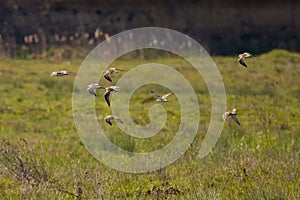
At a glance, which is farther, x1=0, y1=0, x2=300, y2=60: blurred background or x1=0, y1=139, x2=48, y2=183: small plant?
x1=0, y1=0, x2=300, y2=60: blurred background

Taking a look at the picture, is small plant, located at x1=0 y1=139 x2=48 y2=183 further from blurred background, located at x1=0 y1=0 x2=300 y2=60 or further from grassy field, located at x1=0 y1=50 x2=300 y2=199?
blurred background, located at x1=0 y1=0 x2=300 y2=60

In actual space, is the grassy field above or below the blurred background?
below

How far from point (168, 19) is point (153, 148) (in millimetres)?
16192

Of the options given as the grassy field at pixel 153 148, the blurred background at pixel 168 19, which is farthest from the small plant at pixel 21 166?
the blurred background at pixel 168 19

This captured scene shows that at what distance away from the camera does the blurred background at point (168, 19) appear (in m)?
20.5

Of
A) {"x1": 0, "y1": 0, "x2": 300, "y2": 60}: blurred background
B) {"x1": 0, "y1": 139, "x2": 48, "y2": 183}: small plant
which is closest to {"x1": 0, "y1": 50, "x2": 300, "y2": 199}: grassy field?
{"x1": 0, "y1": 139, "x2": 48, "y2": 183}: small plant

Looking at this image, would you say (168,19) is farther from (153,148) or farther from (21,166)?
(21,166)

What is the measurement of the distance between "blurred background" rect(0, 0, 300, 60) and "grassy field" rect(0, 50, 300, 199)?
9065 millimetres

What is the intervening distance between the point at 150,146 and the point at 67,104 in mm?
3463

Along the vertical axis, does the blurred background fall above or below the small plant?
above

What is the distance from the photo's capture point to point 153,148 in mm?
6035

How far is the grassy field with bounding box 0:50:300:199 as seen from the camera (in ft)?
14.0

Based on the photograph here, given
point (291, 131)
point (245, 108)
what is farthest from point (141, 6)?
point (291, 131)

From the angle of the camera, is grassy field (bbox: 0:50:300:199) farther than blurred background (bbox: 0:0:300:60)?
No
